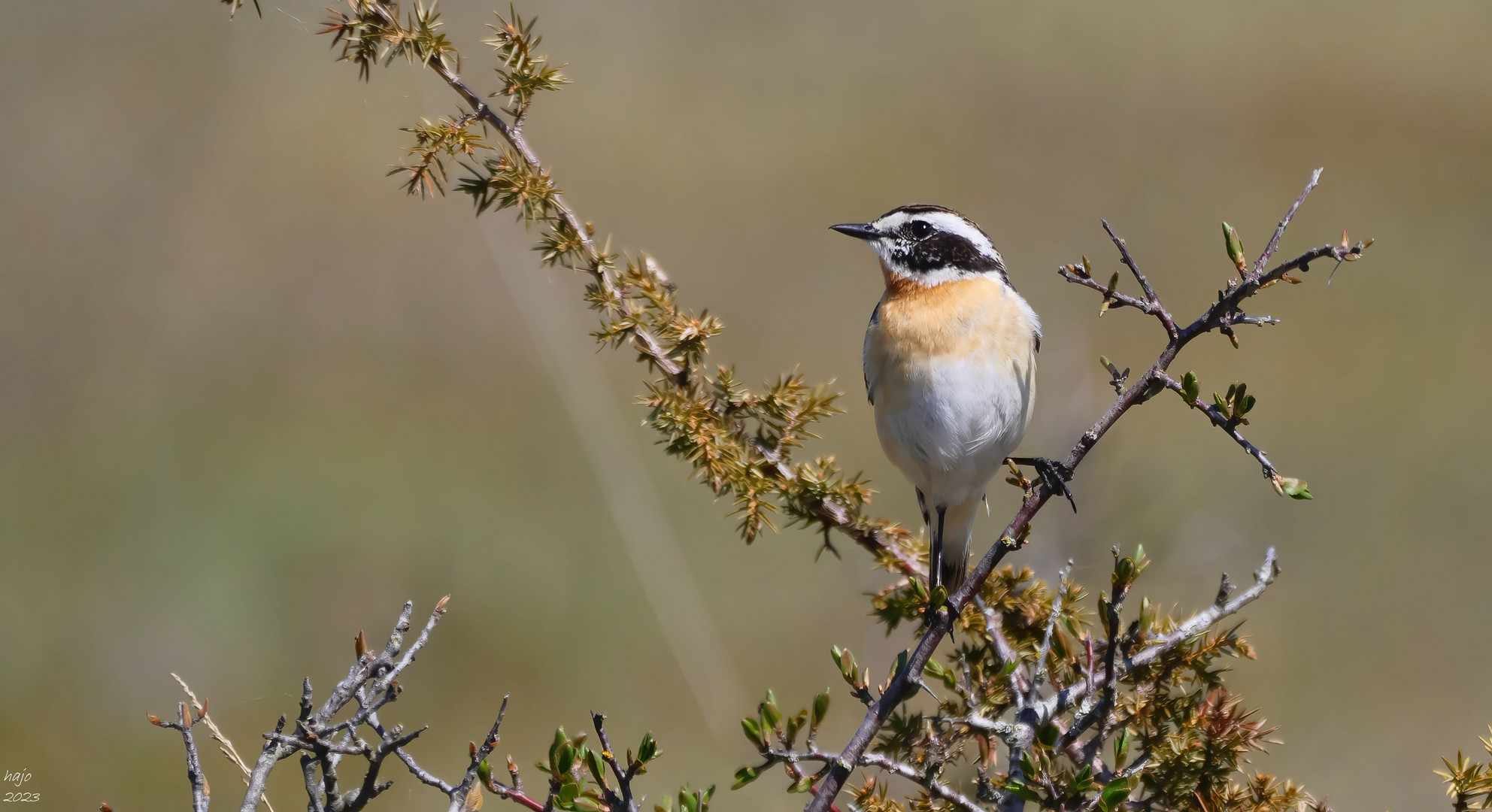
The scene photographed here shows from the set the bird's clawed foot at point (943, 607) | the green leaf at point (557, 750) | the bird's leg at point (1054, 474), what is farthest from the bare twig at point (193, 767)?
the bird's leg at point (1054, 474)

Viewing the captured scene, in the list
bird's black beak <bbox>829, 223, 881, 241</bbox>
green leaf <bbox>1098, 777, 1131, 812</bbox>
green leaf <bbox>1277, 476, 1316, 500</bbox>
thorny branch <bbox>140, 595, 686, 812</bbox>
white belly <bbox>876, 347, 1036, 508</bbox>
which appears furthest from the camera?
bird's black beak <bbox>829, 223, 881, 241</bbox>

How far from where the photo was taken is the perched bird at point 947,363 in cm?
311

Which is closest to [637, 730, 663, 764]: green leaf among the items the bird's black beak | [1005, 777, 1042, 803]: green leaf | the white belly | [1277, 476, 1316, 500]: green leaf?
[1005, 777, 1042, 803]: green leaf

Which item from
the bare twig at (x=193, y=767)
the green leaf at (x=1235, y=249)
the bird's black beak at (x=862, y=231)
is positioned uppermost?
the bird's black beak at (x=862, y=231)

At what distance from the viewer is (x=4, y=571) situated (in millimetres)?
6457

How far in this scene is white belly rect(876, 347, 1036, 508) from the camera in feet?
10.1

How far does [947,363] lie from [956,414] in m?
0.15

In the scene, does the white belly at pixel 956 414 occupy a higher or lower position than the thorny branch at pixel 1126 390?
higher

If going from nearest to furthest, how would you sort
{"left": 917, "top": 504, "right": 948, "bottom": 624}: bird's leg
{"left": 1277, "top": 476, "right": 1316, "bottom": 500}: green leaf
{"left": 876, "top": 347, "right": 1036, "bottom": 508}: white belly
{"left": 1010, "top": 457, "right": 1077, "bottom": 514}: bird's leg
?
{"left": 1277, "top": 476, "right": 1316, "bottom": 500}: green leaf, {"left": 1010, "top": 457, "right": 1077, "bottom": 514}: bird's leg, {"left": 917, "top": 504, "right": 948, "bottom": 624}: bird's leg, {"left": 876, "top": 347, "right": 1036, "bottom": 508}: white belly

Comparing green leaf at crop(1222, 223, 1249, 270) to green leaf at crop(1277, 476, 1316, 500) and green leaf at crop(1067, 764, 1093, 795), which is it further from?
green leaf at crop(1067, 764, 1093, 795)

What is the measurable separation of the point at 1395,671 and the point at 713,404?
6.47m

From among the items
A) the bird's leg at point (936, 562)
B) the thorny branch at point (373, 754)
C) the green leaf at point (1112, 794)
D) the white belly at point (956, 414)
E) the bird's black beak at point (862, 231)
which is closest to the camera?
the thorny branch at point (373, 754)

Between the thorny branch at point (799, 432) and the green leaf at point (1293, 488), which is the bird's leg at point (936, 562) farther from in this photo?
the green leaf at point (1293, 488)

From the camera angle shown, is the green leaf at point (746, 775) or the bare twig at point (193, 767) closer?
the bare twig at point (193, 767)
